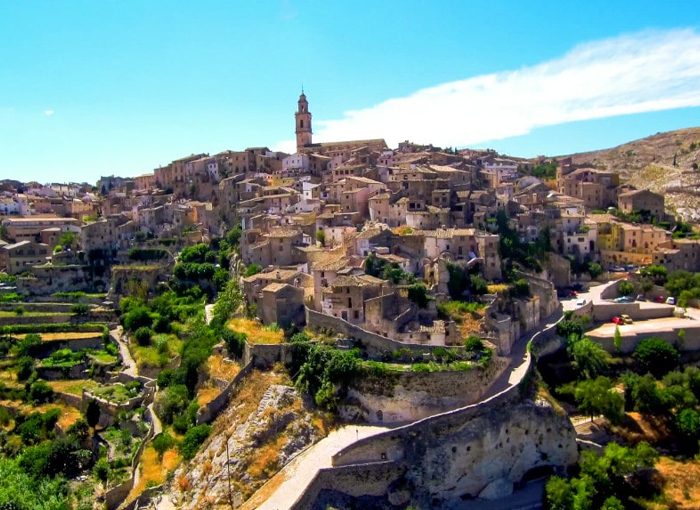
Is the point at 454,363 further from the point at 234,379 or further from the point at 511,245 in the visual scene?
the point at 511,245

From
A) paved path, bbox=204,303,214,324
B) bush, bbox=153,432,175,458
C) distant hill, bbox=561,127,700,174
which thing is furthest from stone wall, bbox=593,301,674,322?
distant hill, bbox=561,127,700,174

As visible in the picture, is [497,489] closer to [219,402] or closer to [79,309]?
[219,402]

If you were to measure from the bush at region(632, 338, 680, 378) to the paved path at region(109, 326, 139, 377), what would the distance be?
27174 millimetres

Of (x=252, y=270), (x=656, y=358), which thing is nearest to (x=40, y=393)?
(x=252, y=270)

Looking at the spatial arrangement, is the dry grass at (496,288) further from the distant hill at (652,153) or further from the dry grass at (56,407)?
the distant hill at (652,153)

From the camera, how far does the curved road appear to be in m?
23.4

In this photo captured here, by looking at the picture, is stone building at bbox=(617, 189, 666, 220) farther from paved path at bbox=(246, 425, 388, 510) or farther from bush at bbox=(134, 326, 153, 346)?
bush at bbox=(134, 326, 153, 346)

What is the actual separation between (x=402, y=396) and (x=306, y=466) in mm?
5047

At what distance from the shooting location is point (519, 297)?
1439 inches

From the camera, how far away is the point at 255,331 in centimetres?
3306

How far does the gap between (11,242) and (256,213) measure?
21873 mm

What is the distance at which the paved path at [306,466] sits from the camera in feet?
76.4

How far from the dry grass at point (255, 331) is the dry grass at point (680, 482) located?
705 inches

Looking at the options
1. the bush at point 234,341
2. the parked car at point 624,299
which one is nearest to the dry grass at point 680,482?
the parked car at point 624,299
